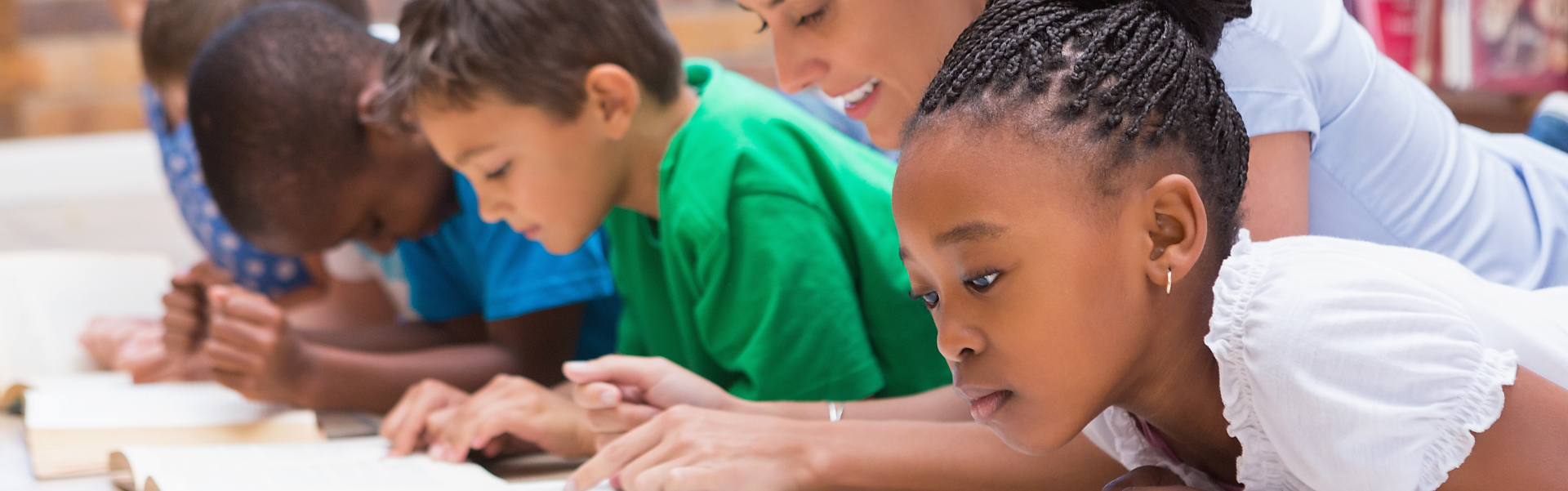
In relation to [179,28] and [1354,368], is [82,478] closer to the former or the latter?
[179,28]

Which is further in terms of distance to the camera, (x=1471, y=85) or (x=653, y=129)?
(x=1471, y=85)

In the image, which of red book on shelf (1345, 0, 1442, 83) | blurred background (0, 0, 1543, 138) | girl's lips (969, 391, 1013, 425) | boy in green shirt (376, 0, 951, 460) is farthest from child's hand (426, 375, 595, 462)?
blurred background (0, 0, 1543, 138)

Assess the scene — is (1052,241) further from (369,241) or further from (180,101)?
(180,101)

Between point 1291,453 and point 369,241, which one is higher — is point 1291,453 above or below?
below

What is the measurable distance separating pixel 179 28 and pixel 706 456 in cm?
120

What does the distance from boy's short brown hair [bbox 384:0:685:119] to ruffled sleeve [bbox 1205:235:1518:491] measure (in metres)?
0.69

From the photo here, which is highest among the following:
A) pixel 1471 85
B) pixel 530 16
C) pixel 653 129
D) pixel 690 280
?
pixel 530 16

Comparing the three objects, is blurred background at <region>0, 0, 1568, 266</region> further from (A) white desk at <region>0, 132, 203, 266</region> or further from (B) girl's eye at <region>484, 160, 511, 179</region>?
(B) girl's eye at <region>484, 160, 511, 179</region>

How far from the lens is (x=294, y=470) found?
3.21 ft

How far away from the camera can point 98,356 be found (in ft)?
5.31

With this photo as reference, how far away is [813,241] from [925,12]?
0.74ft

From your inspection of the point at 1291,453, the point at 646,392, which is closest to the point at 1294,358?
the point at 1291,453

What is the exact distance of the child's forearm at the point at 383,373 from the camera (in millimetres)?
1282

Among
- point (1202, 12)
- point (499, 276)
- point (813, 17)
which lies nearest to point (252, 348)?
point (499, 276)
